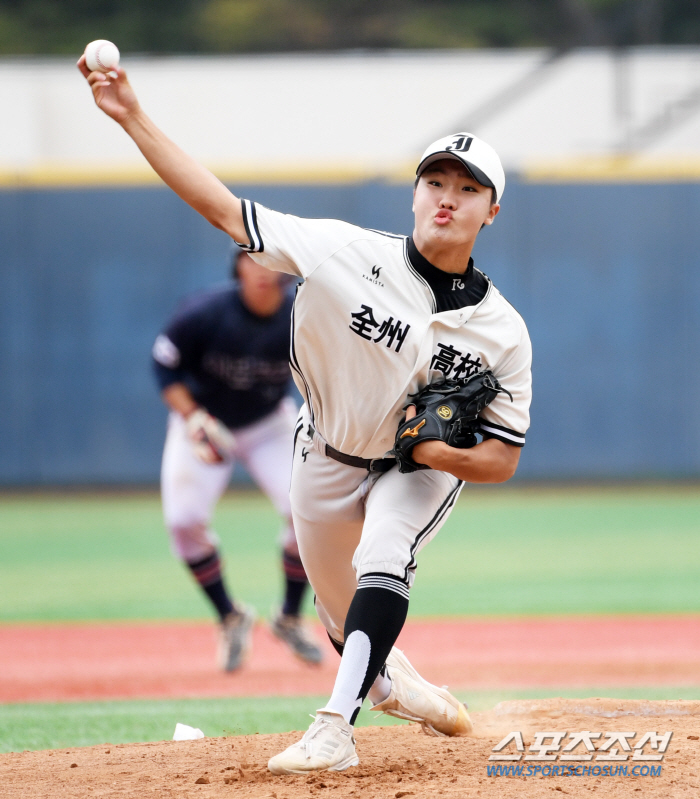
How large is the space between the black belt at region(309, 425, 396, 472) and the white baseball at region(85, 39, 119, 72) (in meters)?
1.26

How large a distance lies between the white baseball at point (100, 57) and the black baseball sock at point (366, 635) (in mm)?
1531

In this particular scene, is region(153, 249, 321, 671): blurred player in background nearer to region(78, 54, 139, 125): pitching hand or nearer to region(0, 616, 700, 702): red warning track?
region(0, 616, 700, 702): red warning track

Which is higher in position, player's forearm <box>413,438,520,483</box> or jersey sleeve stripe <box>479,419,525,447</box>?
jersey sleeve stripe <box>479,419,525,447</box>

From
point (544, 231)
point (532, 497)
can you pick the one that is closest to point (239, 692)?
point (532, 497)

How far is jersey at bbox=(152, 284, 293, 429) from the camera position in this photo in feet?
18.8

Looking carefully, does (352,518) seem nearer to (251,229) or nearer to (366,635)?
(366,635)

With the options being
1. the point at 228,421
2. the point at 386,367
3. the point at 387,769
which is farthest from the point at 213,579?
the point at 386,367

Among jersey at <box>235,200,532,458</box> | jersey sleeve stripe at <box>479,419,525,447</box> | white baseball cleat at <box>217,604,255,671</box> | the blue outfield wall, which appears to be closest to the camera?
jersey at <box>235,200,532,458</box>

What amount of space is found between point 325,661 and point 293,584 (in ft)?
1.39

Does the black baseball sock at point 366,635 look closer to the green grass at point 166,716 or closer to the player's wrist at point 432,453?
the player's wrist at point 432,453

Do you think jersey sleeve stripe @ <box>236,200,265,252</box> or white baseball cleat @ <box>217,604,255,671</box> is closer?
jersey sleeve stripe @ <box>236,200,265,252</box>

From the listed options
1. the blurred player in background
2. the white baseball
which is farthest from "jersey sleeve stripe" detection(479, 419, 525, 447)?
the blurred player in background

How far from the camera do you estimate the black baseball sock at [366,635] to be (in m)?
3.06

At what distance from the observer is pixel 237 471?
510 inches
